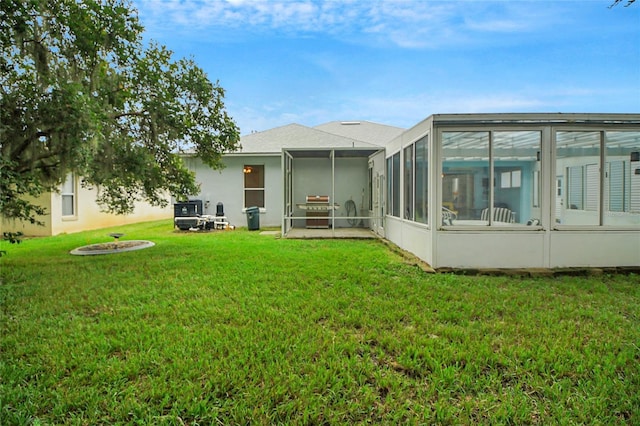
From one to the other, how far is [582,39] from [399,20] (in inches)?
201

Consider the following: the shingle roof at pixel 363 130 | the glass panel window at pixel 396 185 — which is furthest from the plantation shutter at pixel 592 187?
the shingle roof at pixel 363 130

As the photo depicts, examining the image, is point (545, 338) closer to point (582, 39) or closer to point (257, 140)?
point (582, 39)

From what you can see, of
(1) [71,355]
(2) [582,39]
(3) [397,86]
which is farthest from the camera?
(3) [397,86]

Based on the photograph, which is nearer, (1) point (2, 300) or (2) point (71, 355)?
(2) point (71, 355)

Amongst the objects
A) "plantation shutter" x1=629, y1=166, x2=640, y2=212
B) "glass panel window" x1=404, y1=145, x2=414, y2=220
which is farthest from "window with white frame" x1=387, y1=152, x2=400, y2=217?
"plantation shutter" x1=629, y1=166, x2=640, y2=212

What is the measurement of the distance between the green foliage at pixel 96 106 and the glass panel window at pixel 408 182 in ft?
12.6

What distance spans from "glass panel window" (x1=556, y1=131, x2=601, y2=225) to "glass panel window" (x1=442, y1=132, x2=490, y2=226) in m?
1.28

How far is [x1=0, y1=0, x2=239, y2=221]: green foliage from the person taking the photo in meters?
5.30

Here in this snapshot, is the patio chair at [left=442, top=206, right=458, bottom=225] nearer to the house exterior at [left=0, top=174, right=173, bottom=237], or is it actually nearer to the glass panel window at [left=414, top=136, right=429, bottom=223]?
the glass panel window at [left=414, top=136, right=429, bottom=223]

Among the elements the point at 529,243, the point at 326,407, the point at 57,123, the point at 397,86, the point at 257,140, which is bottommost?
the point at 326,407

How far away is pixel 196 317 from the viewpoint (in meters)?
3.92

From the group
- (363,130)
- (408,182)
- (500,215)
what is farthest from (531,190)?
(363,130)

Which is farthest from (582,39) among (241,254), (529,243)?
(241,254)

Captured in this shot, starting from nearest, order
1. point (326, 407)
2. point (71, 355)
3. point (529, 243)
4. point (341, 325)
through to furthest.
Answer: point (326, 407)
point (71, 355)
point (341, 325)
point (529, 243)
